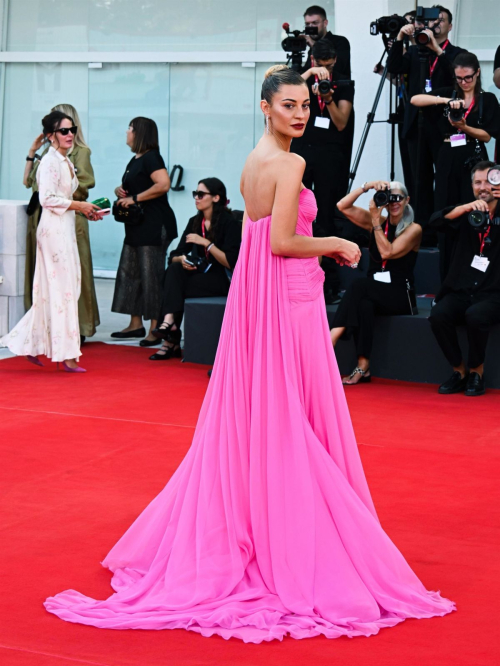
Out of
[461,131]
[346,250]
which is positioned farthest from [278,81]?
[461,131]

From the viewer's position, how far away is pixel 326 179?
23.9ft

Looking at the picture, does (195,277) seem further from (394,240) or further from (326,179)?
(394,240)

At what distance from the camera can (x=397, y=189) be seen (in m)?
6.46

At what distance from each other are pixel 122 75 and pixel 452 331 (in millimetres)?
6468

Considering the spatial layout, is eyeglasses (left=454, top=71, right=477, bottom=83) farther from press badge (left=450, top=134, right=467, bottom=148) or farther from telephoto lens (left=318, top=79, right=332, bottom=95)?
telephoto lens (left=318, top=79, right=332, bottom=95)

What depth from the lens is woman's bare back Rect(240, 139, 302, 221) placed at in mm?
2871

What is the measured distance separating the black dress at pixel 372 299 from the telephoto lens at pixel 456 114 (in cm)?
83

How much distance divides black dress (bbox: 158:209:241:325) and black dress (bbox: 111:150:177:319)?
546 millimetres

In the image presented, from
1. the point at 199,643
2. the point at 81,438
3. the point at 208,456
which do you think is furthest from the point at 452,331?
the point at 199,643

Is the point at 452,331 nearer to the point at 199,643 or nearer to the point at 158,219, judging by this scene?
the point at 158,219

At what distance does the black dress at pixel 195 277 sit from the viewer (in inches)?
278

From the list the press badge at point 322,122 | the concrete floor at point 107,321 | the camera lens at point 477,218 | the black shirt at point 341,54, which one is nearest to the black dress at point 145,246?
the concrete floor at point 107,321

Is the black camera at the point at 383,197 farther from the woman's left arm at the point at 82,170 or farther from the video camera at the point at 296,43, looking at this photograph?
the woman's left arm at the point at 82,170

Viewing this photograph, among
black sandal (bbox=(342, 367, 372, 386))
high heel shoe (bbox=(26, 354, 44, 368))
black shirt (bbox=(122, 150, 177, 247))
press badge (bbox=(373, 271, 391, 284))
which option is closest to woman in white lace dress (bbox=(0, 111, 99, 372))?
high heel shoe (bbox=(26, 354, 44, 368))
